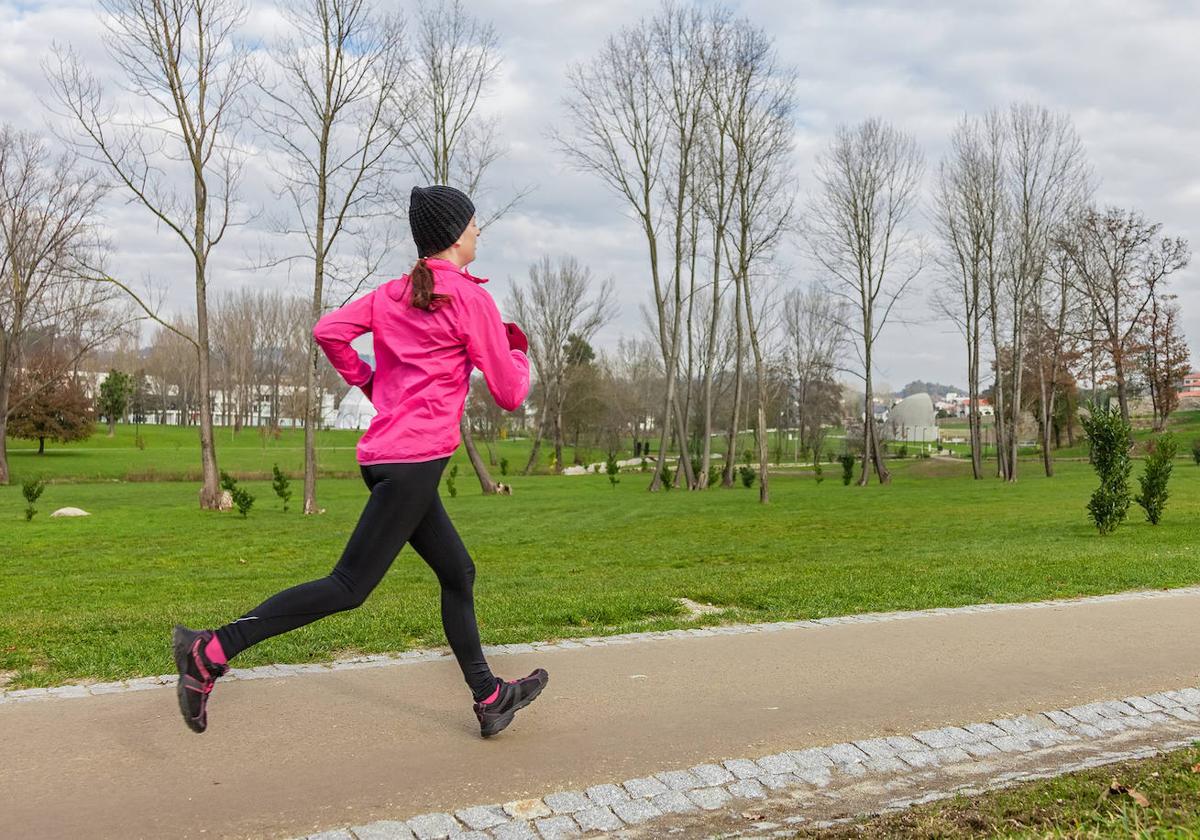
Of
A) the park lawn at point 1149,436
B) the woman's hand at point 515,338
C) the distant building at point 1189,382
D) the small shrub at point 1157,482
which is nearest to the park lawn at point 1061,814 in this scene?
the woman's hand at point 515,338

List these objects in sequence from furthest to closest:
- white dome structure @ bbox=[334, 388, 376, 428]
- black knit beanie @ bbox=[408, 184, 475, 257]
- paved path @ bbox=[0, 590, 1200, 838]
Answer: white dome structure @ bbox=[334, 388, 376, 428] → black knit beanie @ bbox=[408, 184, 475, 257] → paved path @ bbox=[0, 590, 1200, 838]

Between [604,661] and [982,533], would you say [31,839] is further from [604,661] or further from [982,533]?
[982,533]

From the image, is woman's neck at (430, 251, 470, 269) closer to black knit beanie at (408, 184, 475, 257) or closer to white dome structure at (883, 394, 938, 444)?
black knit beanie at (408, 184, 475, 257)

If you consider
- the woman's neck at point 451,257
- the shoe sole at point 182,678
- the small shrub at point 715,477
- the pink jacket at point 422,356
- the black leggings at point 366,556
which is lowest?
the small shrub at point 715,477

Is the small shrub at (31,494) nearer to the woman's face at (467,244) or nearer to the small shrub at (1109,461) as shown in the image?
the woman's face at (467,244)

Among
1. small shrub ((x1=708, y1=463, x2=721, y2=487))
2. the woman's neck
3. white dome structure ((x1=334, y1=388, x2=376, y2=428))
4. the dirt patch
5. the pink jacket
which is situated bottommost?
small shrub ((x1=708, y1=463, x2=721, y2=487))

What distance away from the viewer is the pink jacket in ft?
11.5

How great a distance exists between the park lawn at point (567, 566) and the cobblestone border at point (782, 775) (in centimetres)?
251

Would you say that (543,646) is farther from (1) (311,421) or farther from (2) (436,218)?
(1) (311,421)

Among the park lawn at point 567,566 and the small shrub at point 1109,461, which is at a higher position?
the small shrub at point 1109,461

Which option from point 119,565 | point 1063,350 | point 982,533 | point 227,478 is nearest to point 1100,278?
point 1063,350

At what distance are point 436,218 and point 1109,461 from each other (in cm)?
1454

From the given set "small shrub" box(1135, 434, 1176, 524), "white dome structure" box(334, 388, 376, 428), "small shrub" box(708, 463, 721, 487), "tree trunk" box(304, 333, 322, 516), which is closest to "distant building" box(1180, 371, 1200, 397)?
"small shrub" box(708, 463, 721, 487)

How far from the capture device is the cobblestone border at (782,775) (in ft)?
9.89
